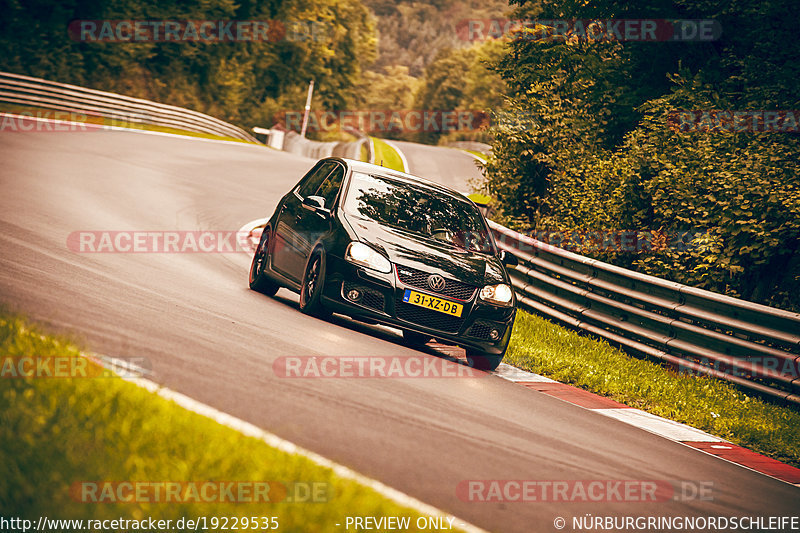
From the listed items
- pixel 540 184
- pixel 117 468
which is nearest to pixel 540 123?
pixel 540 184

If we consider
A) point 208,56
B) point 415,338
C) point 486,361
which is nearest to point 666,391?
point 486,361

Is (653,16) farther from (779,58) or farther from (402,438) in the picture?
(402,438)

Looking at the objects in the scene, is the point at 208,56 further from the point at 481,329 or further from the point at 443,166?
Answer: the point at 481,329

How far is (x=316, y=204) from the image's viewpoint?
999 centimetres

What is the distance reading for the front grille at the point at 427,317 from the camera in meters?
8.95

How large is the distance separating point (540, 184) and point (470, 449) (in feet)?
43.7

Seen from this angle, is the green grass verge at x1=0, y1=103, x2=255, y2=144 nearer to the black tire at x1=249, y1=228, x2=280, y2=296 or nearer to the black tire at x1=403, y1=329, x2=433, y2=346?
the black tire at x1=249, y1=228, x2=280, y2=296

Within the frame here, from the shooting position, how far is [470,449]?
571cm

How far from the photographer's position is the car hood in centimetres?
912

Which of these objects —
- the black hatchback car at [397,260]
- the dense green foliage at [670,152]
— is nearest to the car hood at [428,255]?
the black hatchback car at [397,260]

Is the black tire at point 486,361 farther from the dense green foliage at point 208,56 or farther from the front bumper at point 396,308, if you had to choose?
the dense green foliage at point 208,56

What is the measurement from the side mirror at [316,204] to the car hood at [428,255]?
41 cm

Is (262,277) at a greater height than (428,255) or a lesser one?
lesser

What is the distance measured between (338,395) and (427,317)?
2.73 meters
